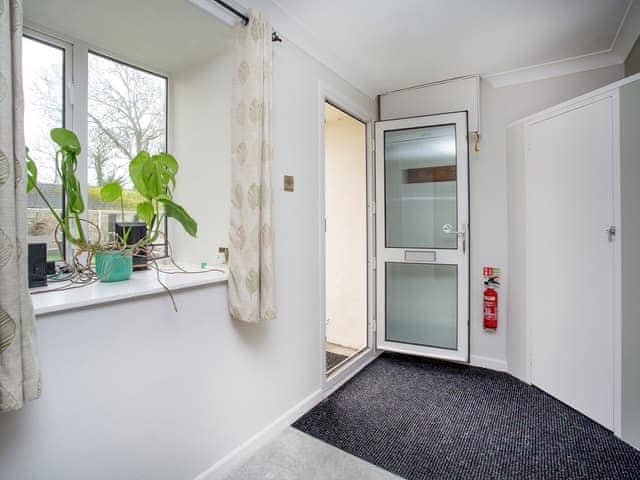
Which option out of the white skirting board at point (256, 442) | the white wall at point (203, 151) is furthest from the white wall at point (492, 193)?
the white wall at point (203, 151)

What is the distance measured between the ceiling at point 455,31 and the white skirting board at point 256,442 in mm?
2330

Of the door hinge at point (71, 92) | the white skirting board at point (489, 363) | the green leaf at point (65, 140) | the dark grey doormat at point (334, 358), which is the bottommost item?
the dark grey doormat at point (334, 358)

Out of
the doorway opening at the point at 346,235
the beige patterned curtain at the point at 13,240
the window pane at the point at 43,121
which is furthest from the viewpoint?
the doorway opening at the point at 346,235

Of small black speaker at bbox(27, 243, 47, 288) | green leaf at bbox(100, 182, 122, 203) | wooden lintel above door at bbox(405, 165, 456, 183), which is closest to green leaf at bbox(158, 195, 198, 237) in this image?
green leaf at bbox(100, 182, 122, 203)

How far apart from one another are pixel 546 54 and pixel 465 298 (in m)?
1.90

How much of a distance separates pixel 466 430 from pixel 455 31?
7.94 ft

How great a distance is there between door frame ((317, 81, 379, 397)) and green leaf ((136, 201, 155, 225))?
3.71ft

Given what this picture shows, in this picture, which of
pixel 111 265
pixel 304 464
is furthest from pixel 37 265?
pixel 304 464

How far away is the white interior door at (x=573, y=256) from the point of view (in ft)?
6.43

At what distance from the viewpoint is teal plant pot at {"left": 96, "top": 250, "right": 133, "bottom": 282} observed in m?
1.37

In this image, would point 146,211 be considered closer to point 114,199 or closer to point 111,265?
point 114,199

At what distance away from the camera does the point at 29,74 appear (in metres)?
1.44

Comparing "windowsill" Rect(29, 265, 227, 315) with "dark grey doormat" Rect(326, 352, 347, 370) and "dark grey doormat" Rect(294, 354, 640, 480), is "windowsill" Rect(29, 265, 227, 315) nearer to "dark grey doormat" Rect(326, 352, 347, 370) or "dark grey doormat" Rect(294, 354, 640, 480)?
"dark grey doormat" Rect(294, 354, 640, 480)

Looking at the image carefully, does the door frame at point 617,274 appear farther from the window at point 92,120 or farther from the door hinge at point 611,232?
the window at point 92,120
